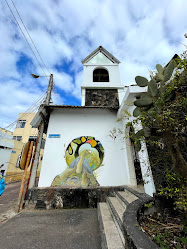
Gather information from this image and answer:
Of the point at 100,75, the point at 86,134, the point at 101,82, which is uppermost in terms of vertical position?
the point at 100,75

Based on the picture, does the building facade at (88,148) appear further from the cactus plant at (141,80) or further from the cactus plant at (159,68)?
the cactus plant at (159,68)

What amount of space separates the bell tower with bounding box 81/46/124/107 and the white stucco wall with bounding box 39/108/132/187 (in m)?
1.32

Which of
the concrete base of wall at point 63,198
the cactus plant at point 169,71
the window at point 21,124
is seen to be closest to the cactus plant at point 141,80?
the cactus plant at point 169,71

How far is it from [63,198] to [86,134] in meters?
2.68

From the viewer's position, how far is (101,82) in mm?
7043

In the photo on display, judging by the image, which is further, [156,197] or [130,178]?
[130,178]

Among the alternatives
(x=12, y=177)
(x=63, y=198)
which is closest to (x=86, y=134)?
(x=63, y=198)

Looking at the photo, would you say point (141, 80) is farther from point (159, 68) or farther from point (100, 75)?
point (100, 75)

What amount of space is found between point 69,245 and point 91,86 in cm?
672

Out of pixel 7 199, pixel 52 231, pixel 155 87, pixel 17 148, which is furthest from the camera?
pixel 17 148

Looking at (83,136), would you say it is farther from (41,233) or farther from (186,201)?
(186,201)

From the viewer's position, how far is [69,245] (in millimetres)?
2068

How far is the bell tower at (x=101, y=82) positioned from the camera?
6539 mm

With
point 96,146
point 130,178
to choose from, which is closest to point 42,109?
point 96,146
